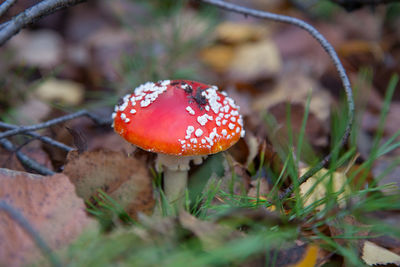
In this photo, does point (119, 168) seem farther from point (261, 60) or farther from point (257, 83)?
point (261, 60)

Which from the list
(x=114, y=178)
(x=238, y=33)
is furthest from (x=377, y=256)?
(x=238, y=33)

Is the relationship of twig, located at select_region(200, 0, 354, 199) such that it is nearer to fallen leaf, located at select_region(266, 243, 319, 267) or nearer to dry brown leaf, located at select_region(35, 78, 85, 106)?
fallen leaf, located at select_region(266, 243, 319, 267)

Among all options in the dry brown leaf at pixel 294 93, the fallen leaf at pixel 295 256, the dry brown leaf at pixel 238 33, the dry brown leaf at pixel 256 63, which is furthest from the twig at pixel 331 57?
the dry brown leaf at pixel 238 33

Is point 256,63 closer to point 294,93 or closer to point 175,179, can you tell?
point 294,93

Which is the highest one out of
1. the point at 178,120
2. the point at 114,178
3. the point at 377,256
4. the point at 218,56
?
the point at 218,56

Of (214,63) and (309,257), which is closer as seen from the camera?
(309,257)

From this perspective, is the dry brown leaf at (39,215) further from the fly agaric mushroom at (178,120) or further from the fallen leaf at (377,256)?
the fallen leaf at (377,256)
